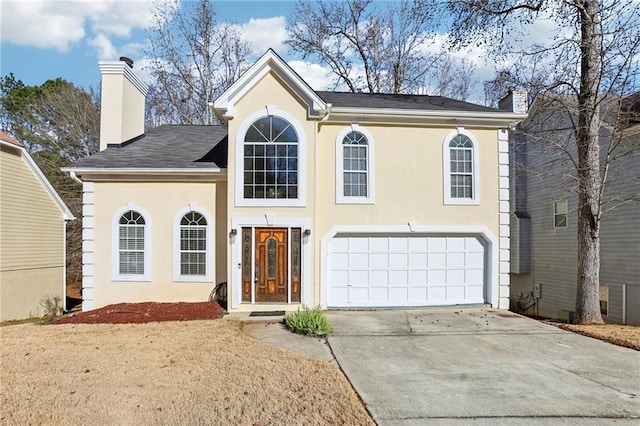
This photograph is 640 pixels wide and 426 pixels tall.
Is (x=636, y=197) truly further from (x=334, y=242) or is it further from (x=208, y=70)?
(x=208, y=70)

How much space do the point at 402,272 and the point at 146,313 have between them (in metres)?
6.73

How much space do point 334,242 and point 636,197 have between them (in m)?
8.22

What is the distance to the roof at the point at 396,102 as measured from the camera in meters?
12.5

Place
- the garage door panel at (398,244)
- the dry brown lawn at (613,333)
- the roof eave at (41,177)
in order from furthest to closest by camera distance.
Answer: the roof eave at (41,177), the garage door panel at (398,244), the dry brown lawn at (613,333)

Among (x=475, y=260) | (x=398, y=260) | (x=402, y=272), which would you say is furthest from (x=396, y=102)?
(x=475, y=260)

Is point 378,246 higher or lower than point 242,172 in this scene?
lower

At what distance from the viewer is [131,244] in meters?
12.3

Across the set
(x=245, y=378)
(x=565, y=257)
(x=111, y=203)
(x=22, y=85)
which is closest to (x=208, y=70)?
(x=22, y=85)

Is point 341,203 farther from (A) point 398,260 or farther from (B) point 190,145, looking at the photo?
(B) point 190,145

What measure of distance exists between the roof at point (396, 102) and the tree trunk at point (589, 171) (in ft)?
7.68

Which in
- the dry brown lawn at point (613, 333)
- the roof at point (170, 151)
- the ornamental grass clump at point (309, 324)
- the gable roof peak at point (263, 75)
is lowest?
the dry brown lawn at point (613, 333)

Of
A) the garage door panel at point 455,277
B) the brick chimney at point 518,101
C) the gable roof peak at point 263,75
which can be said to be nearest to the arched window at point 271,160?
the gable roof peak at point 263,75

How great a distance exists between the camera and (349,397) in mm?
5734

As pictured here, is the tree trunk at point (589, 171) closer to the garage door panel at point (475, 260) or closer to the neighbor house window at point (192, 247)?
the garage door panel at point (475, 260)
